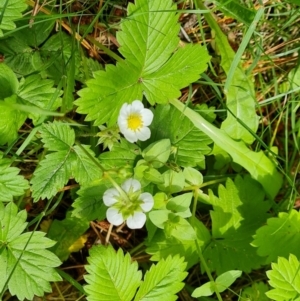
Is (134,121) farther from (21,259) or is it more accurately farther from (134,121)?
(21,259)

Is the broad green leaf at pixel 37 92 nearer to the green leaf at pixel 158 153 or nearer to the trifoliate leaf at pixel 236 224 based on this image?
the green leaf at pixel 158 153

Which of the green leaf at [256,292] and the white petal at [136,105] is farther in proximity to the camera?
the green leaf at [256,292]

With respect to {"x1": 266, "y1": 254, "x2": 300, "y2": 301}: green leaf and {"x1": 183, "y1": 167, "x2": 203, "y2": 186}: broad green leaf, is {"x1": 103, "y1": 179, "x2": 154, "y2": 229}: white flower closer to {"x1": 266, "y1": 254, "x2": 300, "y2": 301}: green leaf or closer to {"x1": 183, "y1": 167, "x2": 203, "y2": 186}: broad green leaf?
{"x1": 183, "y1": 167, "x2": 203, "y2": 186}: broad green leaf

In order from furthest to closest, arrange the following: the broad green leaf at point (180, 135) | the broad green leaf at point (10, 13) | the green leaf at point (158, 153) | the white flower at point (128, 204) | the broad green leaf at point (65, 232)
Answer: the broad green leaf at point (65, 232) < the broad green leaf at point (180, 135) < the green leaf at point (158, 153) < the broad green leaf at point (10, 13) < the white flower at point (128, 204)

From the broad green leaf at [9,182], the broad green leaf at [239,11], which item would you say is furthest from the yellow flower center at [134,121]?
the broad green leaf at [239,11]

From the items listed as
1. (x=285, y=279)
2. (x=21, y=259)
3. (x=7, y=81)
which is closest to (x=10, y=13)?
(x=7, y=81)

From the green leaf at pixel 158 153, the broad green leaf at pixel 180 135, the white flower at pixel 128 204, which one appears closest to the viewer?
the white flower at pixel 128 204
